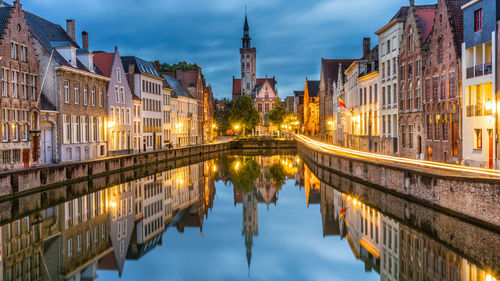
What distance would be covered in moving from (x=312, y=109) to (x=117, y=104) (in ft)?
221

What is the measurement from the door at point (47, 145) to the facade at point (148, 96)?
20.3 meters

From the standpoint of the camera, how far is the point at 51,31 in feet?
143

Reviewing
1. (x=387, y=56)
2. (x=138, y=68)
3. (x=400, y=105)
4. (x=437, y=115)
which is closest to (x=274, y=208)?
(x=437, y=115)

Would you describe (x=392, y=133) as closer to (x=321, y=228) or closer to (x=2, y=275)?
(x=321, y=228)

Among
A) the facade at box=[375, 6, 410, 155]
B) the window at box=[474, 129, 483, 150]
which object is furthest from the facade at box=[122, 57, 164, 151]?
the window at box=[474, 129, 483, 150]

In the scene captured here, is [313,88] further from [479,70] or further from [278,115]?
[479,70]

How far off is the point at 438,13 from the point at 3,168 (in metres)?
30.7


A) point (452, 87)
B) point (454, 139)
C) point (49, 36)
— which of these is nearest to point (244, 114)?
point (49, 36)

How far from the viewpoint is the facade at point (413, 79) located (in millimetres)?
37969

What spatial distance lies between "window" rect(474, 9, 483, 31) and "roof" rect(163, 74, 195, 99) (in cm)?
5070

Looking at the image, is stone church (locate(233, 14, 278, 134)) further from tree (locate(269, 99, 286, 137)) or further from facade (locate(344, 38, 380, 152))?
facade (locate(344, 38, 380, 152))

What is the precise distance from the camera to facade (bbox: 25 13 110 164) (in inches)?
1497

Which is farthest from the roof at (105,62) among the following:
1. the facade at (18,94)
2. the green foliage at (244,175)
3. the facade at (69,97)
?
the green foliage at (244,175)

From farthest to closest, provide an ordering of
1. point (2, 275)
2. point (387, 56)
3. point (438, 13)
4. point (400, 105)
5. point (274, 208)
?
point (387, 56) → point (400, 105) → point (438, 13) → point (274, 208) → point (2, 275)
